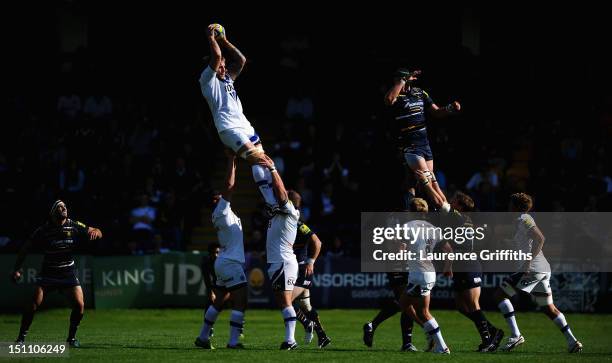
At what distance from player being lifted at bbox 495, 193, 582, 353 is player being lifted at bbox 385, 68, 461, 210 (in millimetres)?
1402

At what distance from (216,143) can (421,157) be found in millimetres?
15282

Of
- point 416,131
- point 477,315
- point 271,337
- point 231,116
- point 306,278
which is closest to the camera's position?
point 231,116

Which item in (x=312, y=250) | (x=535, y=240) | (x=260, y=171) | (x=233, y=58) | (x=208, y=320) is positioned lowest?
(x=208, y=320)

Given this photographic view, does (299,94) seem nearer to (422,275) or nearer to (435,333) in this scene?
(422,275)

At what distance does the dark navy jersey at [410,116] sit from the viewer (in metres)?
18.9

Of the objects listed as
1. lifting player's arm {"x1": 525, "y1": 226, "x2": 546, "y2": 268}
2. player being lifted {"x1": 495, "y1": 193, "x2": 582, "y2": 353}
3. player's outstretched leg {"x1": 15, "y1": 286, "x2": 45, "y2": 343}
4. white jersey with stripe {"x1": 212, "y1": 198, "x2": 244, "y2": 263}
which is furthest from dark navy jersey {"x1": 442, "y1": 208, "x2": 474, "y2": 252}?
player's outstretched leg {"x1": 15, "y1": 286, "x2": 45, "y2": 343}

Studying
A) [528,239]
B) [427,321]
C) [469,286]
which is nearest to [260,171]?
[427,321]

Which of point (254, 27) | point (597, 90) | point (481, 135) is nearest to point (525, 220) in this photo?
point (481, 135)

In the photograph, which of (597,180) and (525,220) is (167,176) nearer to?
(597,180)

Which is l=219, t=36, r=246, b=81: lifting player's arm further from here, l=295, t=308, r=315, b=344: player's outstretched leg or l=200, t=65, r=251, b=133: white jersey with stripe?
l=295, t=308, r=315, b=344: player's outstretched leg

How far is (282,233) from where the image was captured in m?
17.3

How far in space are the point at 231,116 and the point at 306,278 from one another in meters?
3.13

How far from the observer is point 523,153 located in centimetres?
3177

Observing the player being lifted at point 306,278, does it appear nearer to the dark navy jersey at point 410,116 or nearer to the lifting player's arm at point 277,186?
the lifting player's arm at point 277,186
